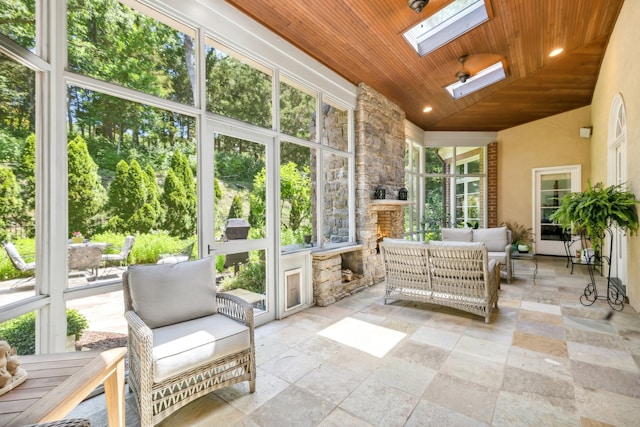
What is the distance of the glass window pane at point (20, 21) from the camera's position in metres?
1.85

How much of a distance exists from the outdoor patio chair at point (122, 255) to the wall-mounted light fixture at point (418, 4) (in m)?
3.37

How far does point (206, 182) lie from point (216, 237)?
551 millimetres

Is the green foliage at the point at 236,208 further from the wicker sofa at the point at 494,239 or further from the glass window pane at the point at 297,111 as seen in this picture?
the wicker sofa at the point at 494,239

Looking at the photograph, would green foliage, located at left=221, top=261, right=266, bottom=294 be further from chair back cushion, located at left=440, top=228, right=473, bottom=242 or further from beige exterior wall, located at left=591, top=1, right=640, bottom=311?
beige exterior wall, located at left=591, top=1, right=640, bottom=311

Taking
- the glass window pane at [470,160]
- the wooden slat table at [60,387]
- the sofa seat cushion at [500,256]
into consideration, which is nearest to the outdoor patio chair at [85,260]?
the wooden slat table at [60,387]

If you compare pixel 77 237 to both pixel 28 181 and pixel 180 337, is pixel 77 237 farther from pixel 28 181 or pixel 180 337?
pixel 180 337

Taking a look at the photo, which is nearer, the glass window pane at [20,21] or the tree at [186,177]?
the glass window pane at [20,21]

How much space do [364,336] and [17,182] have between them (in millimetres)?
2990

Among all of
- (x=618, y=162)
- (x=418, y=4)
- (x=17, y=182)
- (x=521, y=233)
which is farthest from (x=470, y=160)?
(x=17, y=182)

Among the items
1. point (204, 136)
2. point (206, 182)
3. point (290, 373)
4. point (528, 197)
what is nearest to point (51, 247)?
point (206, 182)

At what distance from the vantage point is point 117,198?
241 centimetres

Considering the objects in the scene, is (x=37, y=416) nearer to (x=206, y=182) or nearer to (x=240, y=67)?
(x=206, y=182)

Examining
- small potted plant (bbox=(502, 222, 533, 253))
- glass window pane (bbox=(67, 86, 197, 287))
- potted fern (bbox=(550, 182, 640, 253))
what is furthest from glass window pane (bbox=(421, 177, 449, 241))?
glass window pane (bbox=(67, 86, 197, 287))

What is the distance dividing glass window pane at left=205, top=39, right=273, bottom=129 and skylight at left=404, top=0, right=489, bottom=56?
1895mm
